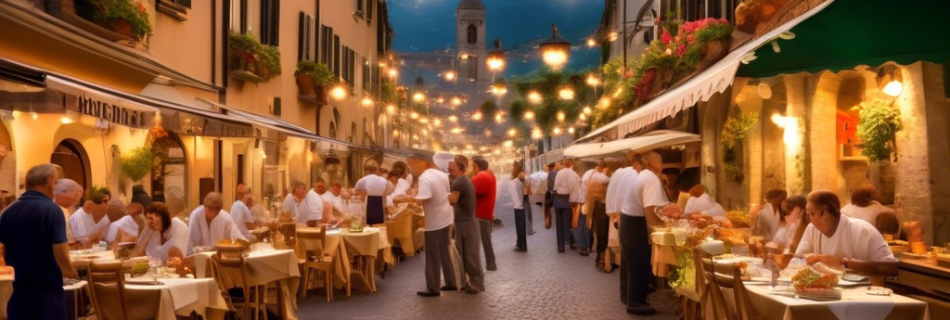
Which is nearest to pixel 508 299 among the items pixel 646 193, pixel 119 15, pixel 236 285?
pixel 646 193

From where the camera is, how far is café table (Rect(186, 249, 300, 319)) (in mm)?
9711

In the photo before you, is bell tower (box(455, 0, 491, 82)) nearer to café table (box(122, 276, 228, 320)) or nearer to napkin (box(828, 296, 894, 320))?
café table (box(122, 276, 228, 320))

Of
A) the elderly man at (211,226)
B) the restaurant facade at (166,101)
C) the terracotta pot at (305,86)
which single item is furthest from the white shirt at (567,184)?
the elderly man at (211,226)

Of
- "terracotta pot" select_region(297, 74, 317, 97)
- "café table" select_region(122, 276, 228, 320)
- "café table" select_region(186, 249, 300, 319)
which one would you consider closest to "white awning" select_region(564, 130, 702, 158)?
"terracotta pot" select_region(297, 74, 317, 97)

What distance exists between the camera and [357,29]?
34.6 meters

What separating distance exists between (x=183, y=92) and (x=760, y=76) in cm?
1004

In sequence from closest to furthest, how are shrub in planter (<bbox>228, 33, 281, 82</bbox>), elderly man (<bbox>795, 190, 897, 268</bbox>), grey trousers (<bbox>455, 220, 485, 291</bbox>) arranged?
1. elderly man (<bbox>795, 190, 897, 268</bbox>)
2. grey trousers (<bbox>455, 220, 485, 291</bbox>)
3. shrub in planter (<bbox>228, 33, 281, 82</bbox>)

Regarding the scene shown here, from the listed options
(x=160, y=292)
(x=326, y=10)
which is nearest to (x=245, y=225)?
(x=160, y=292)

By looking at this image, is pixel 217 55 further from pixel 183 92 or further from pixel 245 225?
pixel 245 225

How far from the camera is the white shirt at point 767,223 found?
438 inches

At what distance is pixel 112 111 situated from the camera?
8.42 m

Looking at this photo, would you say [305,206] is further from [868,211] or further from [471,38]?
[471,38]

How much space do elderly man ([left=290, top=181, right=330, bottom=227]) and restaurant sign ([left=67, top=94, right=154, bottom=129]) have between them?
5.92 m

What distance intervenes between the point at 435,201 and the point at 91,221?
3987 millimetres
